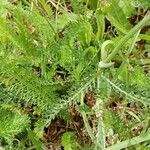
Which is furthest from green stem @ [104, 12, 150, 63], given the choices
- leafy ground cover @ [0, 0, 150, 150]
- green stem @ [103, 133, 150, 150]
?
green stem @ [103, 133, 150, 150]

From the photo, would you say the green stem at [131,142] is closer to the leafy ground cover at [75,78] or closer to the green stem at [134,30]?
the leafy ground cover at [75,78]

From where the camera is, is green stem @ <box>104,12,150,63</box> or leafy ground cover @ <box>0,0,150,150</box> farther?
leafy ground cover @ <box>0,0,150,150</box>

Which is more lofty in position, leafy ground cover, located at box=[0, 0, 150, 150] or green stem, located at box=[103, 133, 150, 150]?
leafy ground cover, located at box=[0, 0, 150, 150]

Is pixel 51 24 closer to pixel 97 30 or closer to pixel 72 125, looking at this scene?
pixel 97 30

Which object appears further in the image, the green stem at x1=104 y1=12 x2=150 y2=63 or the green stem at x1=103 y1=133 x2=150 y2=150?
the green stem at x1=103 y1=133 x2=150 y2=150

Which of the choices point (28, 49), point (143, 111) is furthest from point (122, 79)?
point (28, 49)

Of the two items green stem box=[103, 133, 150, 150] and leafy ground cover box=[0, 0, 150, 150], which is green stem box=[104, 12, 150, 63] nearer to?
leafy ground cover box=[0, 0, 150, 150]

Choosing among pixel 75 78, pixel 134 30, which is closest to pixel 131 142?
pixel 75 78

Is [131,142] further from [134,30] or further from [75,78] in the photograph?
[134,30]

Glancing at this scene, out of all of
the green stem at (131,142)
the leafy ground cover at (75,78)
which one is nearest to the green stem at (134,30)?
the leafy ground cover at (75,78)
